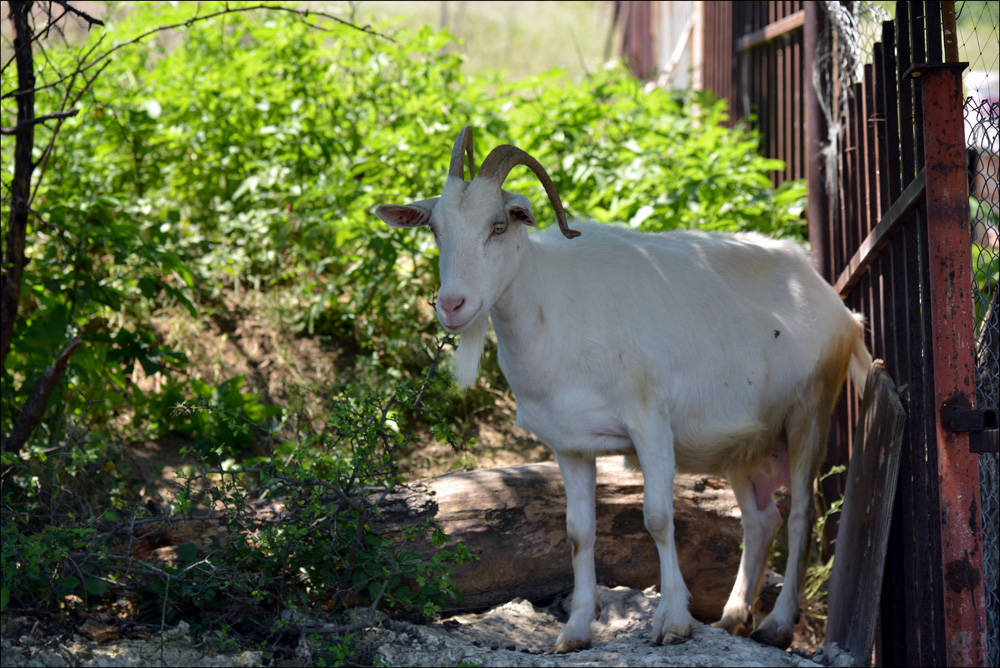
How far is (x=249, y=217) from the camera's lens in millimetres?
7418

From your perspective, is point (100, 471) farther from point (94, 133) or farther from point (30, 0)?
point (94, 133)

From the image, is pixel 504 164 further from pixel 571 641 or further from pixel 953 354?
pixel 571 641

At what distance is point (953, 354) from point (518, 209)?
1.74 meters

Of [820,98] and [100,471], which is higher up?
[820,98]

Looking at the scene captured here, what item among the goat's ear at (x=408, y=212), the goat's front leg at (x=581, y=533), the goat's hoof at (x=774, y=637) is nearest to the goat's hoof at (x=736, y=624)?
the goat's hoof at (x=774, y=637)

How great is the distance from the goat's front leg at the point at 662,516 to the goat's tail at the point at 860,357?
141cm

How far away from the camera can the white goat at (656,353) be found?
12.4 ft

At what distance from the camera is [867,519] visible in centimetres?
395

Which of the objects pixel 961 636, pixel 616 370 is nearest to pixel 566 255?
pixel 616 370

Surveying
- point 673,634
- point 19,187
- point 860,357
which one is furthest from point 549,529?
point 19,187

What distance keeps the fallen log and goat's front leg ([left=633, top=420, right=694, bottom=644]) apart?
0.57 m

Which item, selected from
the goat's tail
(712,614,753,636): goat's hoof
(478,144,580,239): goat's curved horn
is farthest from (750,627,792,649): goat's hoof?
(478,144,580,239): goat's curved horn

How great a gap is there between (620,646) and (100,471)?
9.98 feet

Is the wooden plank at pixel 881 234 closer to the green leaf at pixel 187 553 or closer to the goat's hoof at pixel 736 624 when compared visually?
the goat's hoof at pixel 736 624
